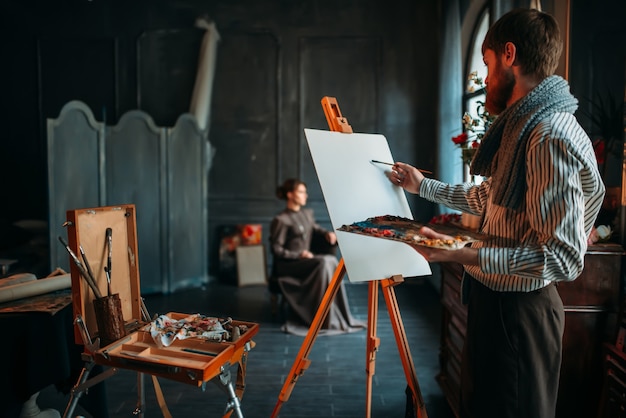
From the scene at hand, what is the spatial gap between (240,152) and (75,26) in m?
2.22

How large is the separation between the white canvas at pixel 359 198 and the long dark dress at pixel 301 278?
194 cm

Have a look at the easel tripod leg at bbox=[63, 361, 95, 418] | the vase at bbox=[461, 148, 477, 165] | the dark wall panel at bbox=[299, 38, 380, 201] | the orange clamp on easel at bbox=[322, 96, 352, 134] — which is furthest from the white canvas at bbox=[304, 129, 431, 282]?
the dark wall panel at bbox=[299, 38, 380, 201]

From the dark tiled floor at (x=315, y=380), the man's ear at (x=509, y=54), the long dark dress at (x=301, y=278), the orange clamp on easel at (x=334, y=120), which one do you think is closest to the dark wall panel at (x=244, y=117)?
the long dark dress at (x=301, y=278)

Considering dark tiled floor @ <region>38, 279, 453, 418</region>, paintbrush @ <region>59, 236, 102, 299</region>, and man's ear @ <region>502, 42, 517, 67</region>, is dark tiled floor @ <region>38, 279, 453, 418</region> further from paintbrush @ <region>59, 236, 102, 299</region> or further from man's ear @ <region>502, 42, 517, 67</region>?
man's ear @ <region>502, 42, 517, 67</region>

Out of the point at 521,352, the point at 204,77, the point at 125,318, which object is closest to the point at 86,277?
the point at 125,318

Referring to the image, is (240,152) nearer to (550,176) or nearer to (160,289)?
(160,289)

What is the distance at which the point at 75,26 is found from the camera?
5793 mm

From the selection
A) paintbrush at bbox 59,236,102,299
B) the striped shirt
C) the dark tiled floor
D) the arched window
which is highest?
the arched window

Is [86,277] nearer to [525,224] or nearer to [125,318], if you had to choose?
[125,318]

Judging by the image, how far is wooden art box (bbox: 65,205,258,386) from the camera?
1.63 metres

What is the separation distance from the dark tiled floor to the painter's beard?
69.5 inches

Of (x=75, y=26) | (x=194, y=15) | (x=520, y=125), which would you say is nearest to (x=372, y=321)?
(x=520, y=125)

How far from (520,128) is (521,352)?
59 cm

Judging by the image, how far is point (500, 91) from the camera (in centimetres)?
148
